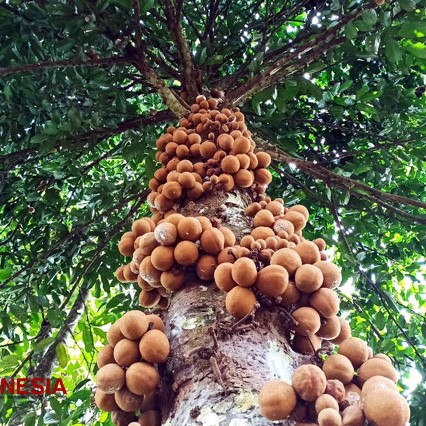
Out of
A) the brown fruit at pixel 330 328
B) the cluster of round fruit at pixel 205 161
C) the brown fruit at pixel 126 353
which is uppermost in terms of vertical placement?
the cluster of round fruit at pixel 205 161

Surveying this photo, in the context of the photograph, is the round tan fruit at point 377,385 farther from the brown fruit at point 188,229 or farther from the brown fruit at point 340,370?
the brown fruit at point 188,229

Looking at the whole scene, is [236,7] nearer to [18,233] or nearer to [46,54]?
[46,54]

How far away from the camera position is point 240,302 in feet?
3.81

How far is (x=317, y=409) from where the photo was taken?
924 mm

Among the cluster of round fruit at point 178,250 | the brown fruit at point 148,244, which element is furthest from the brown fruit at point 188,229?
the brown fruit at point 148,244

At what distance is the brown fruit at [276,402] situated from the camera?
91cm

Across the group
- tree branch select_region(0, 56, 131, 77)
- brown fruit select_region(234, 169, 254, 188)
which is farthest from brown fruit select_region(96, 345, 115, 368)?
tree branch select_region(0, 56, 131, 77)

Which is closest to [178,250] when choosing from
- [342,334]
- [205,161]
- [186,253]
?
[186,253]

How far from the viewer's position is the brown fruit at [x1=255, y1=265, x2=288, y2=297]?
117 centimetres

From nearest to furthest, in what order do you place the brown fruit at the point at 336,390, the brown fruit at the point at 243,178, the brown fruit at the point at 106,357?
the brown fruit at the point at 336,390
the brown fruit at the point at 106,357
the brown fruit at the point at 243,178

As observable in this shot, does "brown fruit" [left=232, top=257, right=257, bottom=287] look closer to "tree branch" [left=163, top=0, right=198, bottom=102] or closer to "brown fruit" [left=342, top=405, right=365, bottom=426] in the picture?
"brown fruit" [left=342, top=405, right=365, bottom=426]

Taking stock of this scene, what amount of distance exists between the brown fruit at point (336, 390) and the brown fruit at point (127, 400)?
444 millimetres

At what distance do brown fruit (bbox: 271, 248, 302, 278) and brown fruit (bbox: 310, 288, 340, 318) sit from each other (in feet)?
0.28

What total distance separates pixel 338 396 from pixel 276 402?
0.49ft
